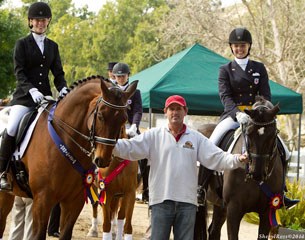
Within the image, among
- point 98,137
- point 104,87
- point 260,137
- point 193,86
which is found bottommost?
point 98,137

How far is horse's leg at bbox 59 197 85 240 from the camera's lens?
24.5 ft

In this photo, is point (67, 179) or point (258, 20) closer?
point (67, 179)

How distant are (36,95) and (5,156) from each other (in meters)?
0.81

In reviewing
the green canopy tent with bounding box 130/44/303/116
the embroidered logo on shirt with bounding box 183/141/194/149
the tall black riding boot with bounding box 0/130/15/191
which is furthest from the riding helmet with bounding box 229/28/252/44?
the green canopy tent with bounding box 130/44/303/116

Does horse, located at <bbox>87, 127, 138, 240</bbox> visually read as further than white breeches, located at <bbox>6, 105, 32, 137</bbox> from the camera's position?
Yes

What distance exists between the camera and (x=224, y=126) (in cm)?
896

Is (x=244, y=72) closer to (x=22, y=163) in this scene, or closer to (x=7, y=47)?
(x=22, y=163)

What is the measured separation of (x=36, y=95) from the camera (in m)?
7.91

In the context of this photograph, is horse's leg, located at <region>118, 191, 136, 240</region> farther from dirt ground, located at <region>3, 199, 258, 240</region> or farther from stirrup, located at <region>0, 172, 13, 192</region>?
stirrup, located at <region>0, 172, 13, 192</region>

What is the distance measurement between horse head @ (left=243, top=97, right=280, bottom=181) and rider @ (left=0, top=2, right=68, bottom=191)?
214 centimetres

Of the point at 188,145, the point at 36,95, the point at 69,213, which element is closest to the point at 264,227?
the point at 188,145

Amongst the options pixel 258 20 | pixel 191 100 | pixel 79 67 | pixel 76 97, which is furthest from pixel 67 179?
pixel 79 67

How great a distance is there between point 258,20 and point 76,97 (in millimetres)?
23500

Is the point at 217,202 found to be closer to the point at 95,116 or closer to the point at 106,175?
the point at 106,175
